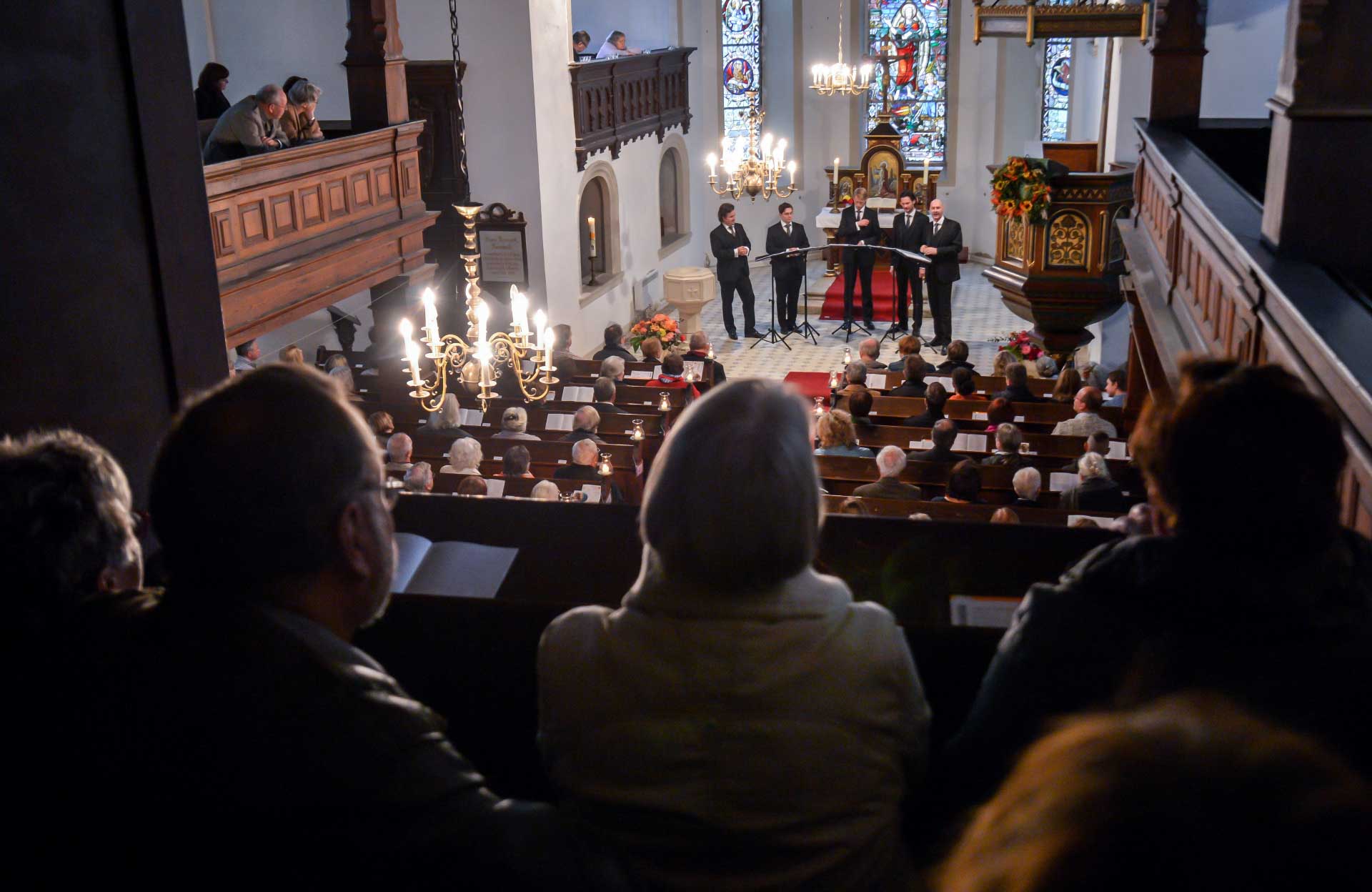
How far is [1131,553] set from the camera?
63.7 inches

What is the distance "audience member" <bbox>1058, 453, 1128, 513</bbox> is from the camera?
21.7 feet

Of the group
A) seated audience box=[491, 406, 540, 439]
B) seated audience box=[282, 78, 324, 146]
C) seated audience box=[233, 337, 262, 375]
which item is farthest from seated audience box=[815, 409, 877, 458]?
seated audience box=[233, 337, 262, 375]

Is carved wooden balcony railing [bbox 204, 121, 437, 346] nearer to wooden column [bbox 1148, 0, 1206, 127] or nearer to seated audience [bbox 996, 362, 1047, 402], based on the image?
seated audience [bbox 996, 362, 1047, 402]

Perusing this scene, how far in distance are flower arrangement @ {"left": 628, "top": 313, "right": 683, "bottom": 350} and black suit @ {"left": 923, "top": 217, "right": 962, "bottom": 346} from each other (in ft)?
11.5

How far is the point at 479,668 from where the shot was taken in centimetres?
218

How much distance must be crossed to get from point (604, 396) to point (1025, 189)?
3.94 meters

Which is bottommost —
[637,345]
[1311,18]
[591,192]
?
[637,345]

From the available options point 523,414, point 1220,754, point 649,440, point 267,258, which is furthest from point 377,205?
point 1220,754

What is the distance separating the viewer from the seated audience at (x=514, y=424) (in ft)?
28.3

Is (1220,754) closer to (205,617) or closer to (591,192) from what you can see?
(205,617)

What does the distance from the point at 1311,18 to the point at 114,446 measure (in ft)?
13.7

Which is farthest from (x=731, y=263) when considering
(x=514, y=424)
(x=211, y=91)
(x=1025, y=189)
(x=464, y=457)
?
(x=464, y=457)

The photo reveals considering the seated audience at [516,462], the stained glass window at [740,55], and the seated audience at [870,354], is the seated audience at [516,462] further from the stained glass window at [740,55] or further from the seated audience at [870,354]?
the stained glass window at [740,55]

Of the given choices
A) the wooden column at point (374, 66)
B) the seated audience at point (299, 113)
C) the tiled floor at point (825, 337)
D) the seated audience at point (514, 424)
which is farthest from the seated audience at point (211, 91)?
the tiled floor at point (825, 337)
